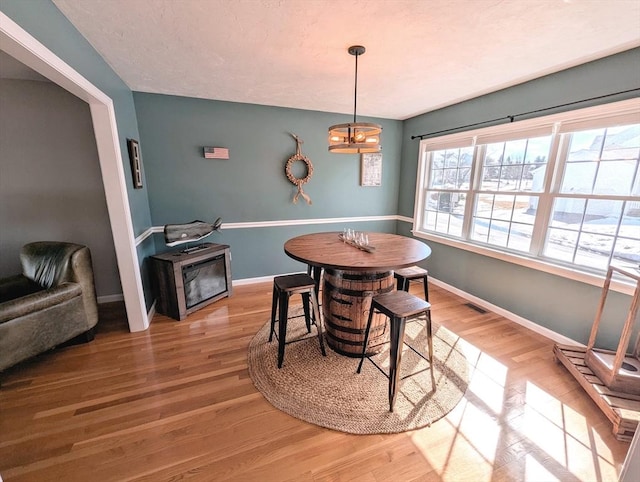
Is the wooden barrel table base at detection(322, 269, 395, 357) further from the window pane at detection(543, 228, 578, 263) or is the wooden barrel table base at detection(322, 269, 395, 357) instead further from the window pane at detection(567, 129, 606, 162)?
the window pane at detection(567, 129, 606, 162)

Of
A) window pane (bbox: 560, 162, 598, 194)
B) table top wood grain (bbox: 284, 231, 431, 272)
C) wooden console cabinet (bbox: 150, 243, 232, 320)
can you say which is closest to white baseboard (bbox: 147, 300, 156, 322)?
wooden console cabinet (bbox: 150, 243, 232, 320)

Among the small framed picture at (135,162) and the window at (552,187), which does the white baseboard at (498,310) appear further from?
the small framed picture at (135,162)

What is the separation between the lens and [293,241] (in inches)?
94.1

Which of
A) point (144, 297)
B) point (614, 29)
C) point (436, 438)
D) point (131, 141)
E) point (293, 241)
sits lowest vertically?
point (436, 438)

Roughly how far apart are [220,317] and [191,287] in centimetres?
45

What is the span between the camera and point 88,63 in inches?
→ 74.0

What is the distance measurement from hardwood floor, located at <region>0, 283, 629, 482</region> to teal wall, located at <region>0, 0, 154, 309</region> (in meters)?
1.02

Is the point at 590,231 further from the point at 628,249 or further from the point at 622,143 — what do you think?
the point at 622,143

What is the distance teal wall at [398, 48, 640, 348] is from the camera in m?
2.05

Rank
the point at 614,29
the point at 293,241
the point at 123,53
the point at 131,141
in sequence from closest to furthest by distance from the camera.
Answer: the point at 614,29 → the point at 123,53 → the point at 293,241 → the point at 131,141

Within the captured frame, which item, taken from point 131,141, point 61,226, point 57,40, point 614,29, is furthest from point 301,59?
point 61,226

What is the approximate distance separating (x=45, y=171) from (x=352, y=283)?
3.45 metres

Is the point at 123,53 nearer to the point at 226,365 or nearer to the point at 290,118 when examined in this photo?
the point at 290,118

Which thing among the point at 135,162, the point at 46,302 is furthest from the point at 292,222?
the point at 46,302
